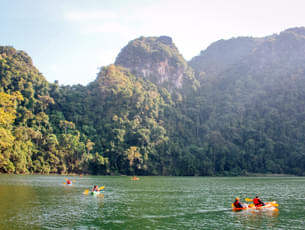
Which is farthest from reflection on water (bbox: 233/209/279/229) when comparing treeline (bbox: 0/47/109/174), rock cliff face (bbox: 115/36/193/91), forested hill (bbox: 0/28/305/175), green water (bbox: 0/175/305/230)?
rock cliff face (bbox: 115/36/193/91)

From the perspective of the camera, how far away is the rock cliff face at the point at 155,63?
150125mm

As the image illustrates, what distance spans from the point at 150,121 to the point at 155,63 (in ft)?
163

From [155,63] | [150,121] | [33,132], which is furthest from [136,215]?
[155,63]

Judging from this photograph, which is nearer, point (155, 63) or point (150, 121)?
point (150, 121)

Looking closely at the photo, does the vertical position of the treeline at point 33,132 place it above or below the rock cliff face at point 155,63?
below

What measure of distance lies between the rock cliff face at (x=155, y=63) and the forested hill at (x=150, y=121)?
479 millimetres

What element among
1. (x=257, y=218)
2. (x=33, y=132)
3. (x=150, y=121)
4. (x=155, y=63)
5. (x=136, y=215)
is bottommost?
(x=257, y=218)

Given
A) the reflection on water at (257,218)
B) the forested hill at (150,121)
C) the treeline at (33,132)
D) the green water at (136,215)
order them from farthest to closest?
the forested hill at (150,121) → the treeline at (33,132) → the reflection on water at (257,218) → the green water at (136,215)

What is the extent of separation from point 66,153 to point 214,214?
63.8 metres

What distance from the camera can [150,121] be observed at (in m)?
109

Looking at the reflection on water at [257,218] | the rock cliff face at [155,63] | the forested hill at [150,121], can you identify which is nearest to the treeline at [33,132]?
the forested hill at [150,121]

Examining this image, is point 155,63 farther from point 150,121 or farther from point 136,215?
point 136,215

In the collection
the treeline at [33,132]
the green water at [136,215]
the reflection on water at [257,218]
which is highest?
the treeline at [33,132]

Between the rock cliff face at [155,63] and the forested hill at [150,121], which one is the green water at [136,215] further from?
the rock cliff face at [155,63]
